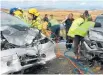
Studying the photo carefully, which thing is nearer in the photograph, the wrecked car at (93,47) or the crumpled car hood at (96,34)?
the wrecked car at (93,47)

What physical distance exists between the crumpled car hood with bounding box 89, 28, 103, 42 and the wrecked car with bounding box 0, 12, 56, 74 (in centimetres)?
116

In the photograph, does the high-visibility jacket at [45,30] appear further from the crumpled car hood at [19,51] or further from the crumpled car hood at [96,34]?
the crumpled car hood at [19,51]

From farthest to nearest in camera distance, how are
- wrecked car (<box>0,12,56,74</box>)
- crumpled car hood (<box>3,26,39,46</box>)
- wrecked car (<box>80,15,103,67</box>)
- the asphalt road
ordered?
wrecked car (<box>80,15,103,67</box>)
the asphalt road
crumpled car hood (<box>3,26,39,46</box>)
wrecked car (<box>0,12,56,74</box>)

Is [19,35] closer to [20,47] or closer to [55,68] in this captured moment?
[20,47]

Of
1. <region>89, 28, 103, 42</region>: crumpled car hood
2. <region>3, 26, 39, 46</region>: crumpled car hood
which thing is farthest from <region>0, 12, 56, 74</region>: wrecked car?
<region>89, 28, 103, 42</region>: crumpled car hood

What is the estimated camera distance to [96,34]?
7953 millimetres

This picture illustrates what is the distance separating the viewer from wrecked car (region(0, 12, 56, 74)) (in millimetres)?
6324

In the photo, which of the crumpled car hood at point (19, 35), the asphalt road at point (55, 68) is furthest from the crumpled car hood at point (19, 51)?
the asphalt road at point (55, 68)

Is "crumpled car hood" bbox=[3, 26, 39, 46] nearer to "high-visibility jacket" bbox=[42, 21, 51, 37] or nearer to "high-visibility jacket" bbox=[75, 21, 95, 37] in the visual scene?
"high-visibility jacket" bbox=[75, 21, 95, 37]

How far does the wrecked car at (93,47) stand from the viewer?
24.9ft

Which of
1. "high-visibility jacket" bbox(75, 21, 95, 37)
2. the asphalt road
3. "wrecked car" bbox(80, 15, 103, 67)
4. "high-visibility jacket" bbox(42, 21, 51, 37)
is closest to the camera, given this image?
the asphalt road

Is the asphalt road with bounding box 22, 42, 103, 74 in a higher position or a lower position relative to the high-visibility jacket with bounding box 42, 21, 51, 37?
lower

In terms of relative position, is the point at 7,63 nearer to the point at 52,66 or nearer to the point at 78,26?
the point at 52,66

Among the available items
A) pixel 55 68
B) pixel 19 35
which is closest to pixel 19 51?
pixel 19 35
